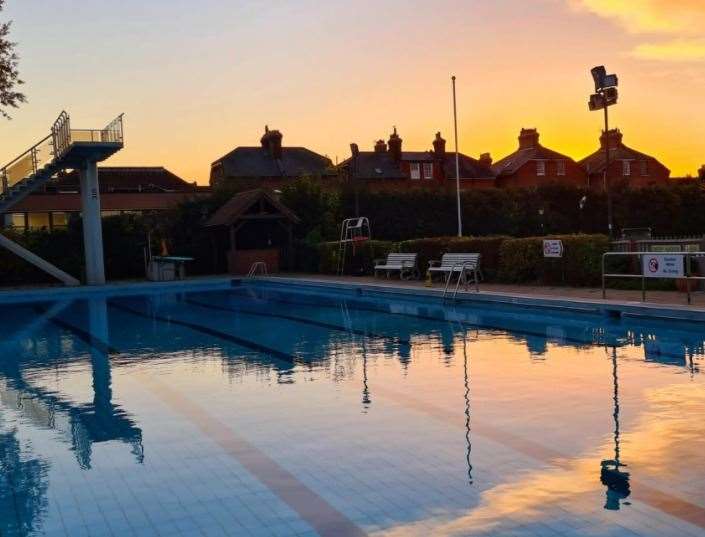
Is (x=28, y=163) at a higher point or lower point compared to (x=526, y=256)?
higher

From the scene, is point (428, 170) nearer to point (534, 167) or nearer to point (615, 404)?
point (534, 167)

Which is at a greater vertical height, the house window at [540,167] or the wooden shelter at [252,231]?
the house window at [540,167]

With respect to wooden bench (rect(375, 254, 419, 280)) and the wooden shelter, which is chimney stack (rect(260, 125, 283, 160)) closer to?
the wooden shelter

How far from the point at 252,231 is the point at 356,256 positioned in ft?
27.2

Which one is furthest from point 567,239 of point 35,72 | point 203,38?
point 35,72

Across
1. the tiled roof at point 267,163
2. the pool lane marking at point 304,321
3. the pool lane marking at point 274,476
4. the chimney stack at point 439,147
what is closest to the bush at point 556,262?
the pool lane marking at point 304,321

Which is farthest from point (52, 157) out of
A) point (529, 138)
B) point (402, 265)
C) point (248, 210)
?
point (529, 138)

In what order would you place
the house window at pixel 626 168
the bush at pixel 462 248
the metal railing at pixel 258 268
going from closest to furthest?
the bush at pixel 462 248 < the metal railing at pixel 258 268 < the house window at pixel 626 168

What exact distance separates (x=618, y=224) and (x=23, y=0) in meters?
32.4

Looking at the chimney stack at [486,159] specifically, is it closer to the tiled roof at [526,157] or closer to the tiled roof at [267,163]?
the tiled roof at [526,157]

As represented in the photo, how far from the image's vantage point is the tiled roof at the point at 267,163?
52469 millimetres

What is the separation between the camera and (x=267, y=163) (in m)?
53.8

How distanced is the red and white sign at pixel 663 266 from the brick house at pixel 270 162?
127ft

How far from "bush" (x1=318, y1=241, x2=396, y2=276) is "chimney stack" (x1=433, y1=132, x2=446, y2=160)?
27.8 metres
